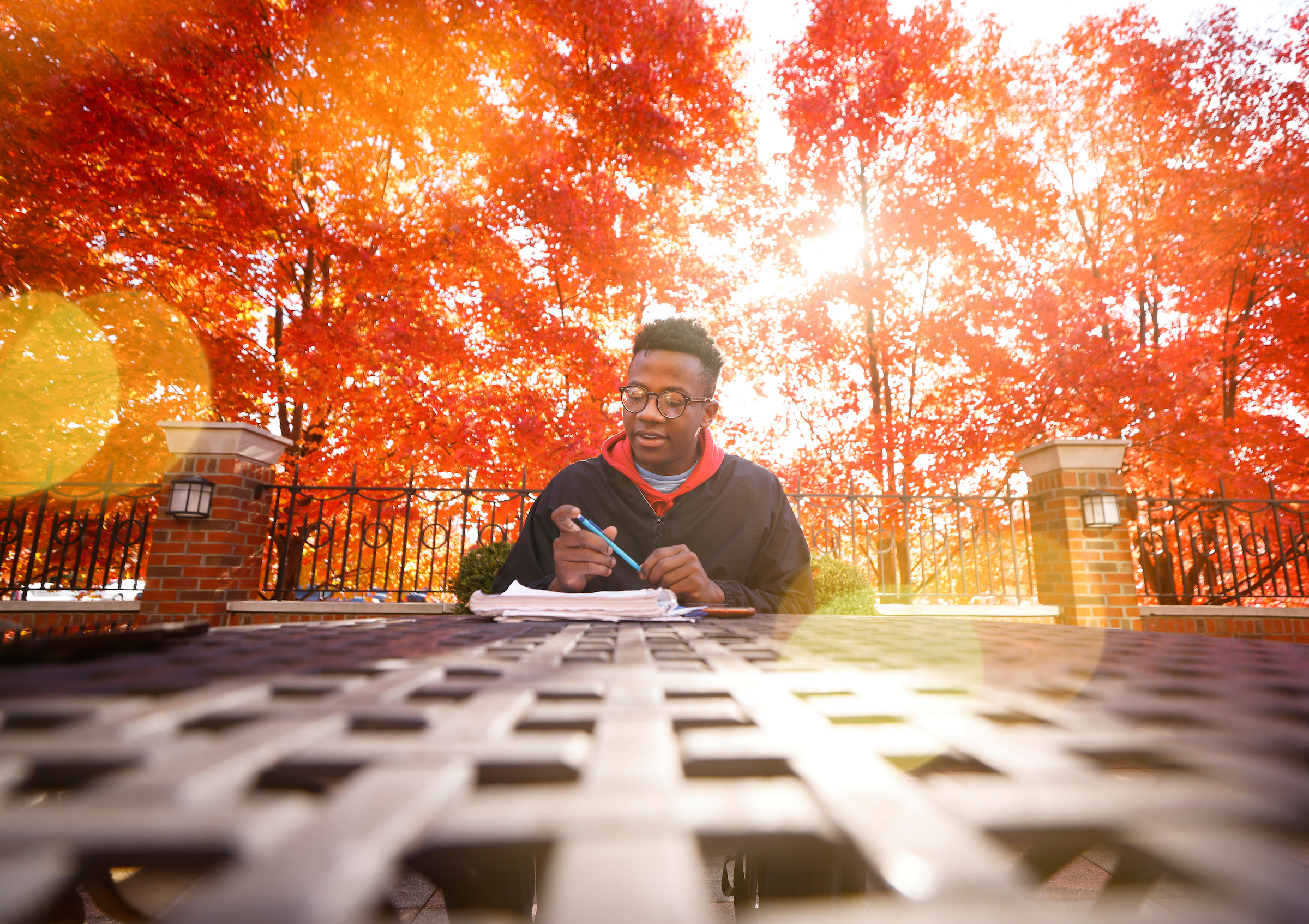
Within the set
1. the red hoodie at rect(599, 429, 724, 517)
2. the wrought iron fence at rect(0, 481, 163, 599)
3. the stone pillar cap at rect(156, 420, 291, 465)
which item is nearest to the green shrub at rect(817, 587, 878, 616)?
the red hoodie at rect(599, 429, 724, 517)

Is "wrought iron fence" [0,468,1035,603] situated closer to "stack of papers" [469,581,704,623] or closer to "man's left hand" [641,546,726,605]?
"man's left hand" [641,546,726,605]

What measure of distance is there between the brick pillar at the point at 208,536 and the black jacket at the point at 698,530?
3570 millimetres

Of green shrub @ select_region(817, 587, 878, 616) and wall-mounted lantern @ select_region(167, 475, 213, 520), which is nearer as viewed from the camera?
wall-mounted lantern @ select_region(167, 475, 213, 520)

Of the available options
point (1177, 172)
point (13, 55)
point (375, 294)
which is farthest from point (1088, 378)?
point (13, 55)

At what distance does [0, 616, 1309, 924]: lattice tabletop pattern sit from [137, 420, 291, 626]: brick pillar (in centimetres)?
546

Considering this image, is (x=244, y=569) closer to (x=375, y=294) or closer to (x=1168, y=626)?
(x=375, y=294)

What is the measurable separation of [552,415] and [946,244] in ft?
20.9

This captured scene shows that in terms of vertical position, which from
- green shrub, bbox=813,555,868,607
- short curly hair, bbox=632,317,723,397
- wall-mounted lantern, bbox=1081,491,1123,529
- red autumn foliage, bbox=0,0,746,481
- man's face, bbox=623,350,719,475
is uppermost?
red autumn foliage, bbox=0,0,746,481

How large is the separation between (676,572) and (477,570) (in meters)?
3.45

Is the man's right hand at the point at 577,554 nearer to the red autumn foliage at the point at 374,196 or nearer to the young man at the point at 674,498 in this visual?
the young man at the point at 674,498

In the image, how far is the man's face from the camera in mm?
3031

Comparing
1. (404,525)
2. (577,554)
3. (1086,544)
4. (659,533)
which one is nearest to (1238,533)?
(1086,544)

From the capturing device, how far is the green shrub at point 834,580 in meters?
5.07

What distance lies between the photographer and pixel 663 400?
→ 3027 mm
